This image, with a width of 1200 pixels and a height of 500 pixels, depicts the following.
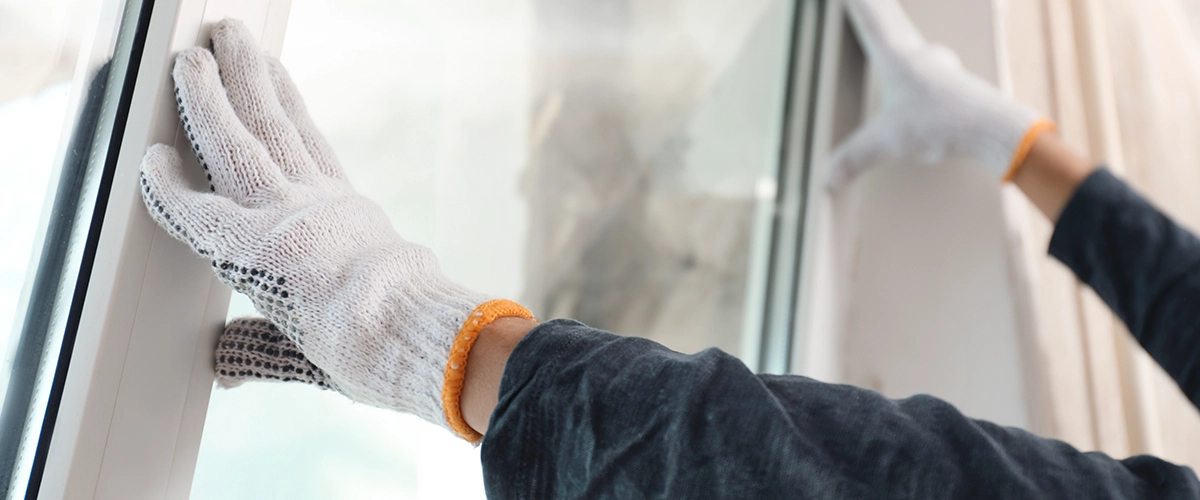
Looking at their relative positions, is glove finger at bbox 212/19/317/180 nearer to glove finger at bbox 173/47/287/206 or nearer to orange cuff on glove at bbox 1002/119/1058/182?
glove finger at bbox 173/47/287/206

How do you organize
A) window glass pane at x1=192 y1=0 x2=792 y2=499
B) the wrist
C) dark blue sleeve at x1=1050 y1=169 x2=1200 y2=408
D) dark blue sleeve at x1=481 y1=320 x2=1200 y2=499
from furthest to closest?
1. the wrist
2. dark blue sleeve at x1=1050 y1=169 x2=1200 y2=408
3. window glass pane at x1=192 y1=0 x2=792 y2=499
4. dark blue sleeve at x1=481 y1=320 x2=1200 y2=499

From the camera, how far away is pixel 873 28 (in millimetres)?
947

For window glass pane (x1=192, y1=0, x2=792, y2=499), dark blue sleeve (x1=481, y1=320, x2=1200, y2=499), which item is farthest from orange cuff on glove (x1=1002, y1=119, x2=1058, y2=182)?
dark blue sleeve (x1=481, y1=320, x2=1200, y2=499)

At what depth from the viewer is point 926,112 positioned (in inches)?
34.7

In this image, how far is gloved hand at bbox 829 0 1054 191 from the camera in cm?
83

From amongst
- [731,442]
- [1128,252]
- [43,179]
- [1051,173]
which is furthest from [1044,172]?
[43,179]

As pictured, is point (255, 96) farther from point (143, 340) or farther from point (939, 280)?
point (939, 280)

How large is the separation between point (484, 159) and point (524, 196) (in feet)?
0.20

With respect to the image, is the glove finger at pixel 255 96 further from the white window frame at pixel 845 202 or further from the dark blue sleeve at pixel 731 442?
the white window frame at pixel 845 202

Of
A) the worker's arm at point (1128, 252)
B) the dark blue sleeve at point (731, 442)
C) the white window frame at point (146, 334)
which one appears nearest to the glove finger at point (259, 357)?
the white window frame at point (146, 334)

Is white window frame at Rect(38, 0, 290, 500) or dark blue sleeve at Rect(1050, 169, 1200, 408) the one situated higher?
dark blue sleeve at Rect(1050, 169, 1200, 408)

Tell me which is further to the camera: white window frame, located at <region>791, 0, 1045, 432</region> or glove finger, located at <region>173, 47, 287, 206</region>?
white window frame, located at <region>791, 0, 1045, 432</region>

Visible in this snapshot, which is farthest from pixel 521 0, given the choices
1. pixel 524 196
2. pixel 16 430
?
pixel 16 430

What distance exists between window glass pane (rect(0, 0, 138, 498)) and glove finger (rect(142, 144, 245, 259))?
5cm
